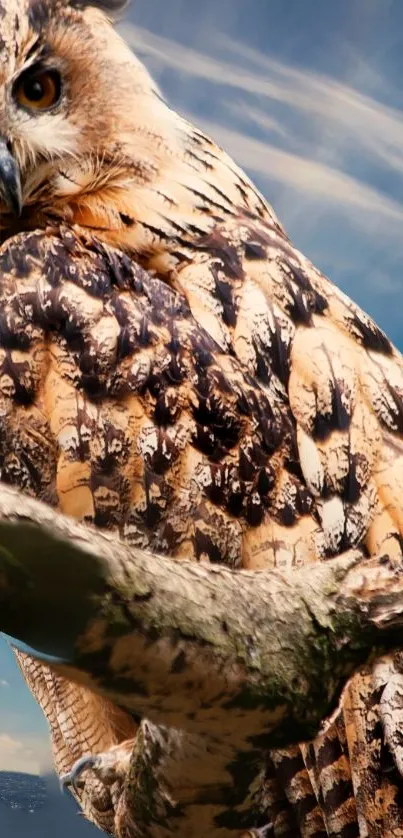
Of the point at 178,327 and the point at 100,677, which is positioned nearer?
the point at 100,677

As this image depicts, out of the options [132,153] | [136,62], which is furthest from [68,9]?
[132,153]

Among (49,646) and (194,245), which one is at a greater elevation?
(194,245)

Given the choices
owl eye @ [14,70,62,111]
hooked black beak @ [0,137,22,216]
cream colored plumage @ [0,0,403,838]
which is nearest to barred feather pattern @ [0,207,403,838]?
cream colored plumage @ [0,0,403,838]

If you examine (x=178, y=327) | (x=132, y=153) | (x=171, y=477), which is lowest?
(x=171, y=477)

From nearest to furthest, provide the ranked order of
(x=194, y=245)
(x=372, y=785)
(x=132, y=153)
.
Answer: (x=372, y=785)
(x=194, y=245)
(x=132, y=153)

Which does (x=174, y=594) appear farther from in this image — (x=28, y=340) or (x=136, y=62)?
(x=136, y=62)

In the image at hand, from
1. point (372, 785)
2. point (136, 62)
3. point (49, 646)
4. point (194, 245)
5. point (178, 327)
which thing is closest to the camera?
point (49, 646)

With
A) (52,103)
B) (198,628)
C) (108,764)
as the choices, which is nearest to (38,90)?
(52,103)
